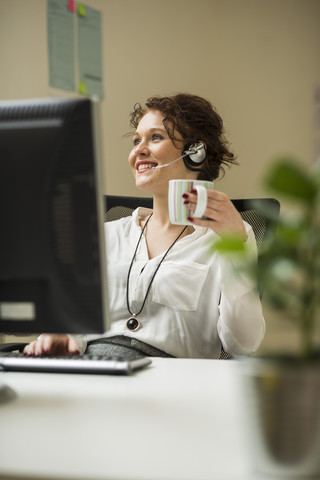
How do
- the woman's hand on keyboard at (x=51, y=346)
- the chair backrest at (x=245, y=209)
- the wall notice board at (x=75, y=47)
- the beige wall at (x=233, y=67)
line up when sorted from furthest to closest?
the beige wall at (x=233, y=67)
the wall notice board at (x=75, y=47)
the chair backrest at (x=245, y=209)
the woman's hand on keyboard at (x=51, y=346)

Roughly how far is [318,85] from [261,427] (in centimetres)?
266

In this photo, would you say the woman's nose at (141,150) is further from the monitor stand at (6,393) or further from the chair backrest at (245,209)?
the monitor stand at (6,393)

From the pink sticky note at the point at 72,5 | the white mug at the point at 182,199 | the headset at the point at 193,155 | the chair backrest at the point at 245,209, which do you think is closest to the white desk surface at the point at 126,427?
the white mug at the point at 182,199

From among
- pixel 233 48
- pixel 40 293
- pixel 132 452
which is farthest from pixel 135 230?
pixel 233 48

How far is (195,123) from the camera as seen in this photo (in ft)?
5.50

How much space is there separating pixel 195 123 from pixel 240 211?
1.03 feet

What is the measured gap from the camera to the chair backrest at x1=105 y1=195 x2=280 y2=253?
1.54 metres

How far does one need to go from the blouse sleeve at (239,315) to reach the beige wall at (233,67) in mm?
1359

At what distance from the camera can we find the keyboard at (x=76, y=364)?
963 mm

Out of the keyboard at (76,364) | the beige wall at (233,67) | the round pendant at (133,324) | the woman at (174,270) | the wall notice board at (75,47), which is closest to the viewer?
the keyboard at (76,364)

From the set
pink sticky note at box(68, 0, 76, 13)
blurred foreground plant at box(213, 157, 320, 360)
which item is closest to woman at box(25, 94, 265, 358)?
blurred foreground plant at box(213, 157, 320, 360)

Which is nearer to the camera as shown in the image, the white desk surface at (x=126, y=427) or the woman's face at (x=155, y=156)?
the white desk surface at (x=126, y=427)

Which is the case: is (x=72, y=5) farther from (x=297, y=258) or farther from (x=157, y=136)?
(x=297, y=258)

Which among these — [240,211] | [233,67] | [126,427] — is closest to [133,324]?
→ [240,211]
